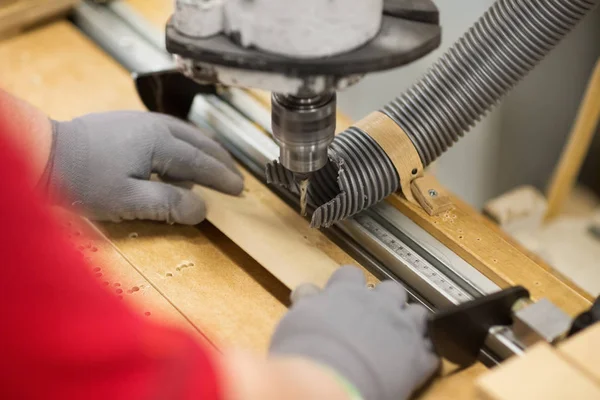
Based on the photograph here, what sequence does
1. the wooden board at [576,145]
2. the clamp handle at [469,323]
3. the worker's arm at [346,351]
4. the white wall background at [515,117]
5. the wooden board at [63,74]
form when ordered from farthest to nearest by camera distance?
the white wall background at [515,117] → the wooden board at [576,145] → the wooden board at [63,74] → the clamp handle at [469,323] → the worker's arm at [346,351]

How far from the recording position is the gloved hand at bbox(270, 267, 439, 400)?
0.62 metres

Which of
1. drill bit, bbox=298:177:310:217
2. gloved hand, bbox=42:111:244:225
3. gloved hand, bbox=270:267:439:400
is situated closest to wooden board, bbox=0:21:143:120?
gloved hand, bbox=42:111:244:225

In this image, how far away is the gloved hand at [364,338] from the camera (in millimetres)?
624

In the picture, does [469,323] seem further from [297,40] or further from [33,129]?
[33,129]

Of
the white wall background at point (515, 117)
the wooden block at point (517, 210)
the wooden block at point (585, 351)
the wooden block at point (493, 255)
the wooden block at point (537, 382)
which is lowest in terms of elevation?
the wooden block at point (517, 210)

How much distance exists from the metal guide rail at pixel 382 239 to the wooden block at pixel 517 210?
25.9 inches

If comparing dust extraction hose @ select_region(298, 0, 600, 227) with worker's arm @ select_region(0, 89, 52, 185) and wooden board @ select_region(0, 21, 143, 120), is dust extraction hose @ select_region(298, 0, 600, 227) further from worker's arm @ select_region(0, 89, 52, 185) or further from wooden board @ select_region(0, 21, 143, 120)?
wooden board @ select_region(0, 21, 143, 120)

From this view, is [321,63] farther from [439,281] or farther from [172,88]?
[172,88]

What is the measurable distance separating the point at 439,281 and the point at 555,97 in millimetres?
1018

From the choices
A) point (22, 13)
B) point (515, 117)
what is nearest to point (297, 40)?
point (22, 13)

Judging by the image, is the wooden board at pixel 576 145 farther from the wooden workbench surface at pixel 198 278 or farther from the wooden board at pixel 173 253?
the wooden board at pixel 173 253

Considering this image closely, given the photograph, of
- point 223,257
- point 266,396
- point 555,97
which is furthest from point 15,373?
point 555,97

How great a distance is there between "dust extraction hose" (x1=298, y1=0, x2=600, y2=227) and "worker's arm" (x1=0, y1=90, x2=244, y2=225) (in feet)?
0.42

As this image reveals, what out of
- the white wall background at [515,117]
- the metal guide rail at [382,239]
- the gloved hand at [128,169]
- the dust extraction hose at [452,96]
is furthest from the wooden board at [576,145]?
the gloved hand at [128,169]
